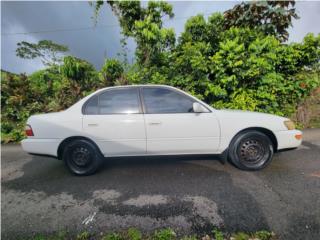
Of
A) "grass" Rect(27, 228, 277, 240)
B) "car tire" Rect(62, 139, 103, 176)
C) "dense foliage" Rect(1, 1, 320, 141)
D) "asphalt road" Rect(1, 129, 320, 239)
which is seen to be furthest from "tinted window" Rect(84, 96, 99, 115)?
"dense foliage" Rect(1, 1, 320, 141)

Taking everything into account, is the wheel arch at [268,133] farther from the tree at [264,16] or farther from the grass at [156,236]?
the tree at [264,16]

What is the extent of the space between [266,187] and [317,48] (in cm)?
477

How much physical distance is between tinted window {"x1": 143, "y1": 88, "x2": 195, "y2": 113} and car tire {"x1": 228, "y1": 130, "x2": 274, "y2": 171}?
100 cm

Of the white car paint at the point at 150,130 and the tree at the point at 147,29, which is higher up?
the tree at the point at 147,29

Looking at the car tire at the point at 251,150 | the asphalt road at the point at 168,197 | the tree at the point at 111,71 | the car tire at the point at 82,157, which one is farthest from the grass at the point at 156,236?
the tree at the point at 111,71

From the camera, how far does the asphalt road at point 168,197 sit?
1.95 meters

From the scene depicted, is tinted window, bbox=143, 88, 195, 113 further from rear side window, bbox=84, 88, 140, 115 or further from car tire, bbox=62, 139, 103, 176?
car tire, bbox=62, 139, 103, 176

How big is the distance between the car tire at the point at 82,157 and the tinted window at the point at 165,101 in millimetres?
1176

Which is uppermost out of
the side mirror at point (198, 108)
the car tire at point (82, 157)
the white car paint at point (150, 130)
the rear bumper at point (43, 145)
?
the side mirror at point (198, 108)

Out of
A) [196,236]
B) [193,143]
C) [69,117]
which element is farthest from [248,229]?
[69,117]

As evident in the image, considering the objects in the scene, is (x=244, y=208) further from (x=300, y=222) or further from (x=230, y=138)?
(x=230, y=138)

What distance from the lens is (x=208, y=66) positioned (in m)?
5.17

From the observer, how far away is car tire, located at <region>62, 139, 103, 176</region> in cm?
302

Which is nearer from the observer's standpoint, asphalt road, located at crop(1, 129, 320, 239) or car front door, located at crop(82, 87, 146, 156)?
asphalt road, located at crop(1, 129, 320, 239)
